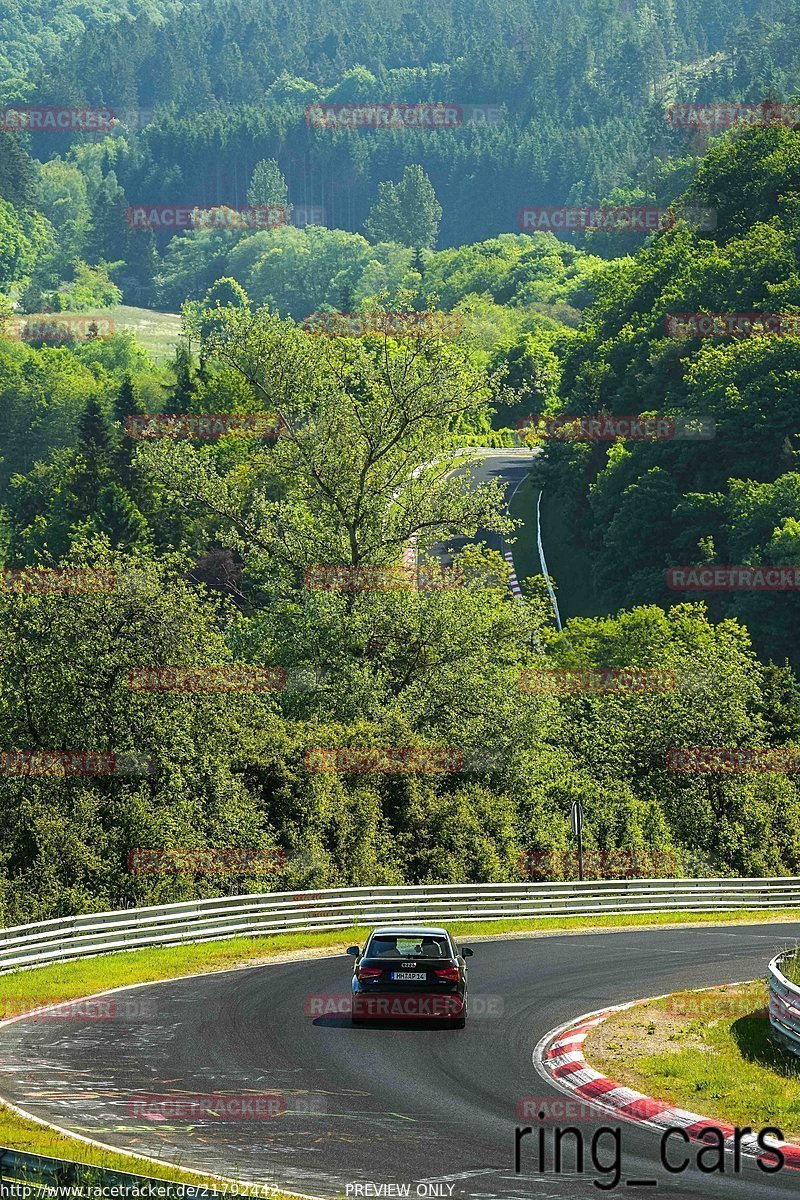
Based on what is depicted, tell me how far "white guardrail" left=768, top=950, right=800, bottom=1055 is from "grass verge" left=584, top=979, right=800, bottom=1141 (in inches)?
7.1

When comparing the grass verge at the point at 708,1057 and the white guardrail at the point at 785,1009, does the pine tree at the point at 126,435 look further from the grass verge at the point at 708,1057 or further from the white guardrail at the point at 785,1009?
the white guardrail at the point at 785,1009

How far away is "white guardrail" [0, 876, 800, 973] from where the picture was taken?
3136 cm

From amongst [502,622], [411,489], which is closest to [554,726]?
[502,622]

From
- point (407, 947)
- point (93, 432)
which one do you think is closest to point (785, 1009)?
point (407, 947)

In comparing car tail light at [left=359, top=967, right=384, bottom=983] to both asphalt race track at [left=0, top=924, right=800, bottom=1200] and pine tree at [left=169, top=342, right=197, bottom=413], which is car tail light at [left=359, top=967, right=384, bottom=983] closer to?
asphalt race track at [left=0, top=924, right=800, bottom=1200]

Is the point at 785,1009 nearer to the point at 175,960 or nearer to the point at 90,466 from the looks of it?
the point at 175,960

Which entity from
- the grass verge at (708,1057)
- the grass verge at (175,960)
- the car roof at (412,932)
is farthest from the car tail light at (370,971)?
the grass verge at (175,960)

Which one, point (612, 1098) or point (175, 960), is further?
point (175, 960)

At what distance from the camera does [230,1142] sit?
51.2 feet

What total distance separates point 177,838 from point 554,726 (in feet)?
54.1

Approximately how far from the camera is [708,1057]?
20062mm

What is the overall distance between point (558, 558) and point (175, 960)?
283ft

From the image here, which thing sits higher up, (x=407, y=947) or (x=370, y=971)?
(x=407, y=947)

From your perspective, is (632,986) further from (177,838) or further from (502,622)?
(502,622)
